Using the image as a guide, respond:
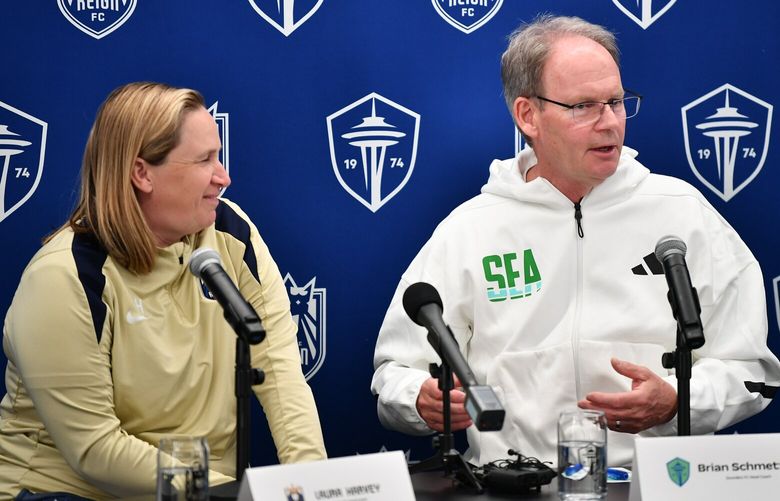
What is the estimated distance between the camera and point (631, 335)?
3.01 metres

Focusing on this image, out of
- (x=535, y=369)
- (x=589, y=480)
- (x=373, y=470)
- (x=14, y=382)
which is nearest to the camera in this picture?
(x=373, y=470)

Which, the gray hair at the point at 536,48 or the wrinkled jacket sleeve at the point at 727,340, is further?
the gray hair at the point at 536,48

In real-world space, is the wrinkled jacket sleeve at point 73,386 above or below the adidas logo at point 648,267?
below

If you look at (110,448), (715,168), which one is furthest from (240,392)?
(715,168)

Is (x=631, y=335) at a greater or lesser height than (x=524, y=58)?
lesser

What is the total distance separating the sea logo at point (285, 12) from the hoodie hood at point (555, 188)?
29.8 inches

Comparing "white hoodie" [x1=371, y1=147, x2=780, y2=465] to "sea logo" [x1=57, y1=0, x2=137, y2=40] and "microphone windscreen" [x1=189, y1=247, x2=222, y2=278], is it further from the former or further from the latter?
"sea logo" [x1=57, y1=0, x2=137, y2=40]

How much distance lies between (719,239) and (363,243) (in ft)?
3.49

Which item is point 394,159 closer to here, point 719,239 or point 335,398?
point 335,398

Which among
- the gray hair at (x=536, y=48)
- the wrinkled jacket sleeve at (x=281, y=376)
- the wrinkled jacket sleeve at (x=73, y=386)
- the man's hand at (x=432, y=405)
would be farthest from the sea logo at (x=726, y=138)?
the wrinkled jacket sleeve at (x=73, y=386)

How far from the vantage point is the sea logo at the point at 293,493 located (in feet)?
6.18

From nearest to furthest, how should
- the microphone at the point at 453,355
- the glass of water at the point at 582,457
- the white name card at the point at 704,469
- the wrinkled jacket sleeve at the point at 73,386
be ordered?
1. the microphone at the point at 453,355
2. the white name card at the point at 704,469
3. the glass of water at the point at 582,457
4. the wrinkled jacket sleeve at the point at 73,386

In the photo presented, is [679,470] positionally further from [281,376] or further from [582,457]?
[281,376]

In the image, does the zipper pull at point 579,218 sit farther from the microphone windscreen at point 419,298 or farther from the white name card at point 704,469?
the white name card at point 704,469
